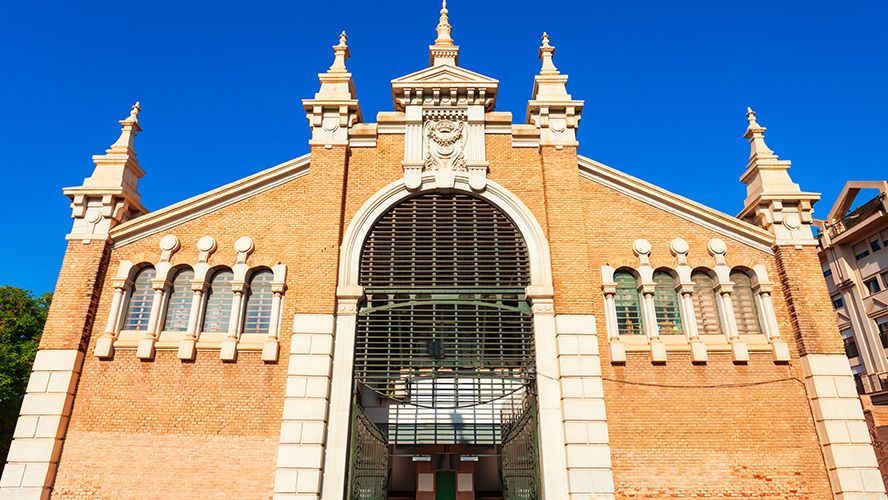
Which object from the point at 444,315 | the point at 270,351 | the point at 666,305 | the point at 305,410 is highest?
the point at 666,305

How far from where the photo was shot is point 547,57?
17484 millimetres

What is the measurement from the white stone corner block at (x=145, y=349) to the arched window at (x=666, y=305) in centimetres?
1211

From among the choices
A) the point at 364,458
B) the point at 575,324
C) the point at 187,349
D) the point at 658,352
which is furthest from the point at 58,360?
the point at 658,352

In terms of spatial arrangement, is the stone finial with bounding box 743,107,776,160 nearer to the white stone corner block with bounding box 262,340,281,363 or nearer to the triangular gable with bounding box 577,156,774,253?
the triangular gable with bounding box 577,156,774,253

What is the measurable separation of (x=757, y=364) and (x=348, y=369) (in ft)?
31.7

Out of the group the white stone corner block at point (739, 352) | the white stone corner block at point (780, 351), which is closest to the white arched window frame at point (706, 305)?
the white stone corner block at point (739, 352)

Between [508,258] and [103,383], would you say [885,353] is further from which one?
[103,383]

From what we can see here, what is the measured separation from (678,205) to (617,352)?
4.60 meters

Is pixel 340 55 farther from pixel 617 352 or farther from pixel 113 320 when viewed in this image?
pixel 617 352

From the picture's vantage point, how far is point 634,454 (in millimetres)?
12875

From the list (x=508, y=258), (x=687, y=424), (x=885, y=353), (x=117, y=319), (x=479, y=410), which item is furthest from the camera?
(x=885, y=353)

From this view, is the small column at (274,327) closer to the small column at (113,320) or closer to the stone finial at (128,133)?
the small column at (113,320)

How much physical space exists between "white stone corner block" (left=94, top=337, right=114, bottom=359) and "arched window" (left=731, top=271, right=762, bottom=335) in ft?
49.8

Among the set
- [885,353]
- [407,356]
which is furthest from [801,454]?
[885,353]
